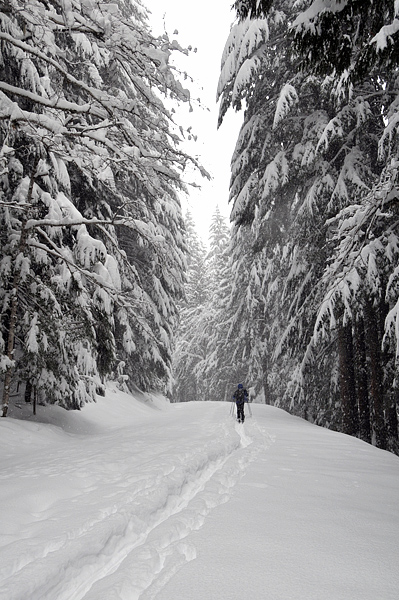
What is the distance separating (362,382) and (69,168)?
10.2 m

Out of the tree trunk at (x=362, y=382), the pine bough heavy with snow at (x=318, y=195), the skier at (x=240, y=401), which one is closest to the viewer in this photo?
the pine bough heavy with snow at (x=318, y=195)

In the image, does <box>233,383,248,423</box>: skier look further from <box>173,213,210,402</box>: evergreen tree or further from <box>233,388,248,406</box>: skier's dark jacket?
<box>173,213,210,402</box>: evergreen tree

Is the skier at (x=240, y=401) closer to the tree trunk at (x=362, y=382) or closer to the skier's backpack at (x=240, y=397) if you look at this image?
the skier's backpack at (x=240, y=397)

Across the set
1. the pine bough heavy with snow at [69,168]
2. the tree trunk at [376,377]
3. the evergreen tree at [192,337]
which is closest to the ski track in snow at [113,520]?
the pine bough heavy with snow at [69,168]

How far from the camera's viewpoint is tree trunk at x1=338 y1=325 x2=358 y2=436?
1133 centimetres

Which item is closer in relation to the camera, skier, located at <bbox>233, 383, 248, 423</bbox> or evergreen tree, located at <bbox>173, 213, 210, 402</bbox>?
skier, located at <bbox>233, 383, 248, 423</bbox>

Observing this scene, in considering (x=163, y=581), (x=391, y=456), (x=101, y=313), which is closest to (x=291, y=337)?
(x=391, y=456)

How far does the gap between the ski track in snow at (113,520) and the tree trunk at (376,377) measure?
5385 mm

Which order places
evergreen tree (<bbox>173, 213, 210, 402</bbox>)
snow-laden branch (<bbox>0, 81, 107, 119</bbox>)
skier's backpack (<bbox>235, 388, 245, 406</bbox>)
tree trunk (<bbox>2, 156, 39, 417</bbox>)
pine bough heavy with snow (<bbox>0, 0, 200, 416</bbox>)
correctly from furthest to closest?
evergreen tree (<bbox>173, 213, 210, 402</bbox>)
skier's backpack (<bbox>235, 388, 245, 406</bbox>)
tree trunk (<bbox>2, 156, 39, 417</bbox>)
pine bough heavy with snow (<bbox>0, 0, 200, 416</bbox>)
snow-laden branch (<bbox>0, 81, 107, 119</bbox>)

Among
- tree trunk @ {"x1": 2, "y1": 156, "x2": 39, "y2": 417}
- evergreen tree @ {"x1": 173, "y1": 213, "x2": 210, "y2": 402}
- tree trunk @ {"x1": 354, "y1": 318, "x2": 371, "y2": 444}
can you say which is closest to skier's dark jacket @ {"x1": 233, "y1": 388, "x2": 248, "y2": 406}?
tree trunk @ {"x1": 354, "y1": 318, "x2": 371, "y2": 444}

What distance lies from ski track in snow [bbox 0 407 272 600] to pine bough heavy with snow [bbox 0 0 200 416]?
2193mm

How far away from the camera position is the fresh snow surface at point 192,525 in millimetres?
2309

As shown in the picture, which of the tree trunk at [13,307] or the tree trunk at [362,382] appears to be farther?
the tree trunk at [362,382]

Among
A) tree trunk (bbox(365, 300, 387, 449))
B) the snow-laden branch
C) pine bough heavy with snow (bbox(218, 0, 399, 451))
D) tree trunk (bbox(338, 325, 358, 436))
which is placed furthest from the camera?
tree trunk (bbox(338, 325, 358, 436))
